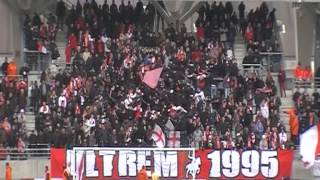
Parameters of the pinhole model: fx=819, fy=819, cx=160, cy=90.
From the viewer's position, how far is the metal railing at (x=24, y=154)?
102 ft

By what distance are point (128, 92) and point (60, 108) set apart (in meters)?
2.93

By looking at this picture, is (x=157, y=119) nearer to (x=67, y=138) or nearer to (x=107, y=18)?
(x=67, y=138)

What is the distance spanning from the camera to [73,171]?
29.4 meters

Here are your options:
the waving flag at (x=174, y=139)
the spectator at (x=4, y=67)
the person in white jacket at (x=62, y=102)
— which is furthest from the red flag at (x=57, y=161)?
the spectator at (x=4, y=67)

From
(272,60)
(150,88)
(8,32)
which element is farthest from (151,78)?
(8,32)

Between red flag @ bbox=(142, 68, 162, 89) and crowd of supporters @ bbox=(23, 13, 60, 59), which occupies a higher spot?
crowd of supporters @ bbox=(23, 13, 60, 59)

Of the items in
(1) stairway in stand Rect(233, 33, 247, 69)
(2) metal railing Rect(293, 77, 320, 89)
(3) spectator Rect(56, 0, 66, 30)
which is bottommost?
(2) metal railing Rect(293, 77, 320, 89)

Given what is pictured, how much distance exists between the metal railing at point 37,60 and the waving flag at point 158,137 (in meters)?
8.10

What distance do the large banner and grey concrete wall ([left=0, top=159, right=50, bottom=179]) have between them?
1.50m

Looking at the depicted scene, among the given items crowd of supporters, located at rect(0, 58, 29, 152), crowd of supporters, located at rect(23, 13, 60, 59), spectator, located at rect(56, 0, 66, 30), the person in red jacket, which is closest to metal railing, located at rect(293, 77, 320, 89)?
the person in red jacket

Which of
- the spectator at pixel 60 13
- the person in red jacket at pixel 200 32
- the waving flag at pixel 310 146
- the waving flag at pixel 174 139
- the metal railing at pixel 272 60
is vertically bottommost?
the waving flag at pixel 174 139

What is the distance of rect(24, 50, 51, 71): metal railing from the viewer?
3772cm

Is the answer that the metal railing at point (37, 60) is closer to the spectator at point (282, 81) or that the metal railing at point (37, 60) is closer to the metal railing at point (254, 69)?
the metal railing at point (254, 69)

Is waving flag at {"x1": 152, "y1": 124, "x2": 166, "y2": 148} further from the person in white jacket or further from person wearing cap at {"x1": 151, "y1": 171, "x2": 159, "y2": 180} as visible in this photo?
the person in white jacket
